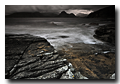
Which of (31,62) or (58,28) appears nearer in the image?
(31,62)

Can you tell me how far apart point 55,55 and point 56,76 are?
0.51 metres

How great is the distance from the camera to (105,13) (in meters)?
2.24

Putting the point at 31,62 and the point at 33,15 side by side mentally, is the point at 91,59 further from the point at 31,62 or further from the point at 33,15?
the point at 33,15

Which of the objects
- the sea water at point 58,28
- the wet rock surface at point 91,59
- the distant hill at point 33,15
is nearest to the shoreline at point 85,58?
the wet rock surface at point 91,59

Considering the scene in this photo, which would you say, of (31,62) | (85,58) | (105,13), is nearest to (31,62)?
(31,62)

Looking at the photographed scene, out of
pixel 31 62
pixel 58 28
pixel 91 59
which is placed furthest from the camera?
pixel 58 28

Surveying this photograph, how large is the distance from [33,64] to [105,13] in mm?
2468

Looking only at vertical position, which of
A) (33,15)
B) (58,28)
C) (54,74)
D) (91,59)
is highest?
(33,15)

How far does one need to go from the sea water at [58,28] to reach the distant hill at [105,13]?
13 cm

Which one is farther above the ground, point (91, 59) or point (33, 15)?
point (33, 15)

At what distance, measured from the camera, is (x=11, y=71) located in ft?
4.54

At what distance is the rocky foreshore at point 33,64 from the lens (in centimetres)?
144

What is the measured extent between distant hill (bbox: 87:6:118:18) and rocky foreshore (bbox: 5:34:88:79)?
5.71 ft

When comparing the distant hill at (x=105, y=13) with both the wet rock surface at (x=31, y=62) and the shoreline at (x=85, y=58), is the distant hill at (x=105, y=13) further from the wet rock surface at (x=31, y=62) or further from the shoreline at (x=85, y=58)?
the wet rock surface at (x=31, y=62)
